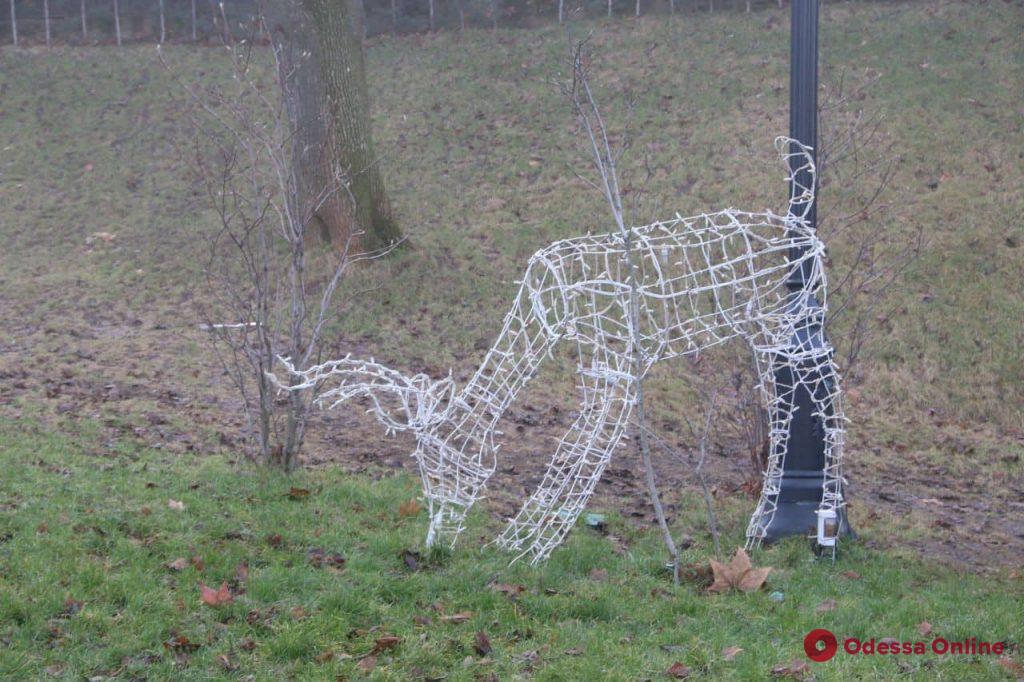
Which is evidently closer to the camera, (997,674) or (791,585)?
(997,674)

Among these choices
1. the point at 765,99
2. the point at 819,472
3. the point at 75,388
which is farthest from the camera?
the point at 765,99

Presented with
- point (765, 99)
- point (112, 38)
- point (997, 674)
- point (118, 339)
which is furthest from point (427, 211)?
point (112, 38)

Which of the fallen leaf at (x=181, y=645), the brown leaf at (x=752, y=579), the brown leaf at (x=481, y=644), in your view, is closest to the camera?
the fallen leaf at (x=181, y=645)

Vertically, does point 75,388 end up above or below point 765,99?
below

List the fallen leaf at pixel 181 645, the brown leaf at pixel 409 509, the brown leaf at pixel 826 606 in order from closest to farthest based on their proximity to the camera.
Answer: the fallen leaf at pixel 181 645, the brown leaf at pixel 826 606, the brown leaf at pixel 409 509

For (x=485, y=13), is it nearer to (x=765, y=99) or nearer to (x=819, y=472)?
(x=765, y=99)

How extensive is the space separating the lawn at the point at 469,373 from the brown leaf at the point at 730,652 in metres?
0.03

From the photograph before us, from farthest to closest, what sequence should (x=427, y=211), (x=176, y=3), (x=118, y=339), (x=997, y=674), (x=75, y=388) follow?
(x=176, y=3) → (x=427, y=211) → (x=118, y=339) → (x=75, y=388) → (x=997, y=674)

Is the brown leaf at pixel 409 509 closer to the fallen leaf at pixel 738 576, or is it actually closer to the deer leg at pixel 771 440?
the fallen leaf at pixel 738 576

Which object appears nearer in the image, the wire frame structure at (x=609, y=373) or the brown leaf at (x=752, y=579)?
the brown leaf at (x=752, y=579)

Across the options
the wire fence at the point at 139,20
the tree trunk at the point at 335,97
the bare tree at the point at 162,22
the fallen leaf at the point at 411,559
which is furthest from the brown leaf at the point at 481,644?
the bare tree at the point at 162,22

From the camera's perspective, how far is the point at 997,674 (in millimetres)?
3600

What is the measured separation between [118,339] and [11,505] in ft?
15.4

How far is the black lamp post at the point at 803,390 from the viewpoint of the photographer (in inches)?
203
